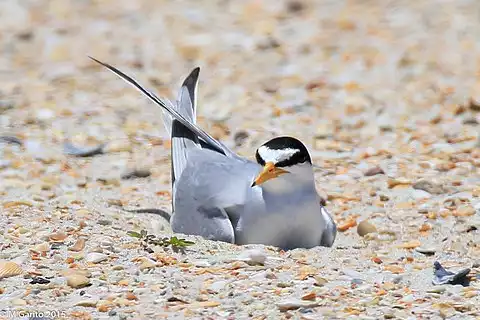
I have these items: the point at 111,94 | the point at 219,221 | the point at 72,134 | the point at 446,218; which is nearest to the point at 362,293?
the point at 219,221

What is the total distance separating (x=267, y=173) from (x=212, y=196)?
0.42 m

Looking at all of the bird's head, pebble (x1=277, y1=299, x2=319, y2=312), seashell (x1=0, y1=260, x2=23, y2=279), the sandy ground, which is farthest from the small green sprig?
pebble (x1=277, y1=299, x2=319, y2=312)

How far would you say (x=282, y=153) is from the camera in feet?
16.2

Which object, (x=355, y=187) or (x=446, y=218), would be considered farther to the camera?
(x=355, y=187)

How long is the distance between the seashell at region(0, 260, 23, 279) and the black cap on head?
3.97 ft

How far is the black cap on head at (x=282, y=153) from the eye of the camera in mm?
4938

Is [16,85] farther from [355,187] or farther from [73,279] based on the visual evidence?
[73,279]

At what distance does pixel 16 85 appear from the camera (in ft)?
26.3

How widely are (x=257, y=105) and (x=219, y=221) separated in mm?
2653

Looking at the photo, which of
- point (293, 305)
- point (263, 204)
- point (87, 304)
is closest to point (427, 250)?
point (263, 204)

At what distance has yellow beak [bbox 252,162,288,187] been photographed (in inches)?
192

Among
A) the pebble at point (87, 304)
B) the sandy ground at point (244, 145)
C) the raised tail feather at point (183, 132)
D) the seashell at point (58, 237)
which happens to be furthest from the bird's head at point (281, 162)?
the pebble at point (87, 304)

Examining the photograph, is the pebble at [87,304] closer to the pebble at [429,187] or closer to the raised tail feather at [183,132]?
the raised tail feather at [183,132]

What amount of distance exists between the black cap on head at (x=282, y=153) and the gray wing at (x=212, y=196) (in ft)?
0.79
